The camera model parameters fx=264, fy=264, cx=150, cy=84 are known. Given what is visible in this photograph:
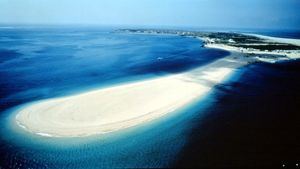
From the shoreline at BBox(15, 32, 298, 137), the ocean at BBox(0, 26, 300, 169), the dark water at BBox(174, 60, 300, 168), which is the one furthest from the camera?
the shoreline at BBox(15, 32, 298, 137)

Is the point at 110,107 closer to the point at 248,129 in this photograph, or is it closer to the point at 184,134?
the point at 184,134

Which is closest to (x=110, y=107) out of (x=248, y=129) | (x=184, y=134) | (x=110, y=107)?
(x=110, y=107)

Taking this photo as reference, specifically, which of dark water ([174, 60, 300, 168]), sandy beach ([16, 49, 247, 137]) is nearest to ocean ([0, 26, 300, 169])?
dark water ([174, 60, 300, 168])

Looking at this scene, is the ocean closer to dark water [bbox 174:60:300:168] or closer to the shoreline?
dark water [bbox 174:60:300:168]

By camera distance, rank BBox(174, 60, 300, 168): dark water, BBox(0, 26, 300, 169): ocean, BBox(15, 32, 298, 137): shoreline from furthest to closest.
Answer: BBox(15, 32, 298, 137): shoreline, BBox(174, 60, 300, 168): dark water, BBox(0, 26, 300, 169): ocean

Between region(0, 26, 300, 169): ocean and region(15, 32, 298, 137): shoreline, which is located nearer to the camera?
region(0, 26, 300, 169): ocean

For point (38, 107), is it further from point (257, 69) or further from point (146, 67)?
point (257, 69)

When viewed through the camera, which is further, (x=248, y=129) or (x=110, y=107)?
(x=110, y=107)

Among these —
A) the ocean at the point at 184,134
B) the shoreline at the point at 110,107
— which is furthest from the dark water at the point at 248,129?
the shoreline at the point at 110,107
